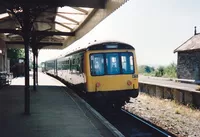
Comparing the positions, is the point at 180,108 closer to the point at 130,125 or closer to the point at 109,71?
the point at 130,125

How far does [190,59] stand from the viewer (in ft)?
88.9

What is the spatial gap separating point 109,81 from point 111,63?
792 millimetres

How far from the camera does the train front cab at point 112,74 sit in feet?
37.0

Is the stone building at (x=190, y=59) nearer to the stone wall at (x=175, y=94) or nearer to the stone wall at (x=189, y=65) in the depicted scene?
the stone wall at (x=189, y=65)

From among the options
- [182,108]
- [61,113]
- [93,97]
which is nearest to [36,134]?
[61,113]

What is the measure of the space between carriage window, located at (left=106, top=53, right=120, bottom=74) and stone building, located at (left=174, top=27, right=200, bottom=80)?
15.6 meters

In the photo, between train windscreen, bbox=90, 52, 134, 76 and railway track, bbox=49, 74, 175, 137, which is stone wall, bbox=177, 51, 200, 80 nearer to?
railway track, bbox=49, 74, 175, 137

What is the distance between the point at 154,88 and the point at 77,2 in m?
8.19

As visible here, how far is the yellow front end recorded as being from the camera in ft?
37.0

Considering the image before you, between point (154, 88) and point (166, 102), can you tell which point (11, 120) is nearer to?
point (166, 102)

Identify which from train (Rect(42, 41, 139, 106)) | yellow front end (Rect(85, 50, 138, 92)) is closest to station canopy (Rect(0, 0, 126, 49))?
train (Rect(42, 41, 139, 106))

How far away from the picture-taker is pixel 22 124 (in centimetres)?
760

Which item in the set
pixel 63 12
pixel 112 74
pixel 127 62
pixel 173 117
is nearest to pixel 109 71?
pixel 112 74

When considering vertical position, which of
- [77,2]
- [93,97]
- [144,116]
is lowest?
[144,116]
